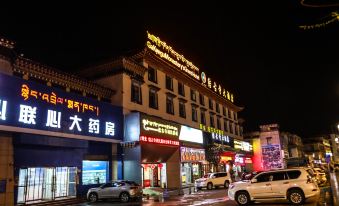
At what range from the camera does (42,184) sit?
21672 mm

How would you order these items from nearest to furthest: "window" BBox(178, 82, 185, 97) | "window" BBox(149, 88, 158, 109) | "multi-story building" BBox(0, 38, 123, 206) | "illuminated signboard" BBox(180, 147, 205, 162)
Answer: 1. "multi-story building" BBox(0, 38, 123, 206)
2. "window" BBox(149, 88, 158, 109)
3. "illuminated signboard" BBox(180, 147, 205, 162)
4. "window" BBox(178, 82, 185, 97)

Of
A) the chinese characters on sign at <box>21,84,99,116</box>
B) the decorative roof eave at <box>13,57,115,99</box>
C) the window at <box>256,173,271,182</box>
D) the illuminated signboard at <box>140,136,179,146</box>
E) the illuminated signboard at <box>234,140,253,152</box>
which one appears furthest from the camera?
the illuminated signboard at <box>234,140,253,152</box>

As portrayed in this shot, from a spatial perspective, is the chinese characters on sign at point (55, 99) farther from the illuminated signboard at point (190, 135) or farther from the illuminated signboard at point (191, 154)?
→ the illuminated signboard at point (191, 154)

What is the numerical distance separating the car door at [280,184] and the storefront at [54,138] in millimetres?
13807

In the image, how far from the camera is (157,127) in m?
30.3

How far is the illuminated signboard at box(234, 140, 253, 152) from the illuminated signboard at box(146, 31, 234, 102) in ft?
26.7

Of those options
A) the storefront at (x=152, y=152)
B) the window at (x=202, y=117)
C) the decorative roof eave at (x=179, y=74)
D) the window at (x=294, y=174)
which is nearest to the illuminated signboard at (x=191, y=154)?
the storefront at (x=152, y=152)

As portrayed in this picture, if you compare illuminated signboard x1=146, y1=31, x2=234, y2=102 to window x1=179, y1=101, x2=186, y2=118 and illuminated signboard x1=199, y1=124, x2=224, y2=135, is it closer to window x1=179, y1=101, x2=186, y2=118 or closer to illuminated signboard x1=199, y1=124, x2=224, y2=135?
window x1=179, y1=101, x2=186, y2=118

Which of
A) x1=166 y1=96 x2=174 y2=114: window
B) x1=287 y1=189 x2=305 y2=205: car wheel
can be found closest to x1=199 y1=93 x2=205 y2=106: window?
x1=166 y1=96 x2=174 y2=114: window

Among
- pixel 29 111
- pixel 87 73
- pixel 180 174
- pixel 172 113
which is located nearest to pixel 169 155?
pixel 180 174

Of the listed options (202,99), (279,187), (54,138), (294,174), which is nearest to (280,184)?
(279,187)

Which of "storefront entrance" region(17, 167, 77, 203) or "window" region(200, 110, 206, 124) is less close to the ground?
"window" region(200, 110, 206, 124)

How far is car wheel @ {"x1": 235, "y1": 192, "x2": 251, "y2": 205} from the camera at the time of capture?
653 inches

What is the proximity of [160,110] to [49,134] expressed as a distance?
1495 centimetres
